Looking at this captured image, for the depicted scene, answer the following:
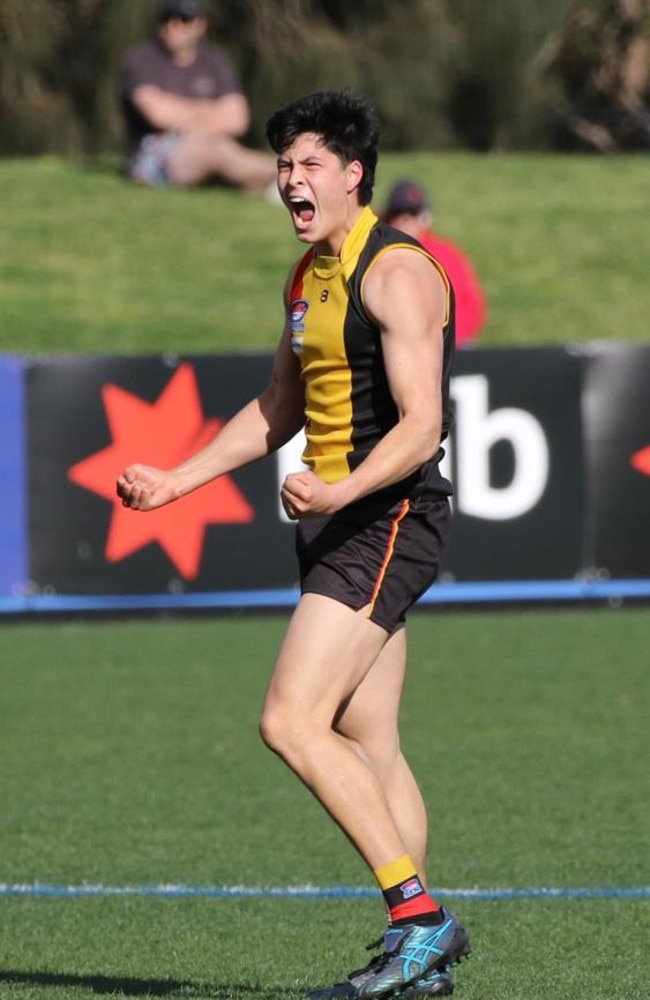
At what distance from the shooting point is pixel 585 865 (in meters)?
6.51

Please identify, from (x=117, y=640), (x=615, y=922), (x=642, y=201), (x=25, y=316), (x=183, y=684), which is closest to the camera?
(x=615, y=922)

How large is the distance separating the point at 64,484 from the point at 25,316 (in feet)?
14.9

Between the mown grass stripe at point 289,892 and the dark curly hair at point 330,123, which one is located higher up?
the dark curly hair at point 330,123

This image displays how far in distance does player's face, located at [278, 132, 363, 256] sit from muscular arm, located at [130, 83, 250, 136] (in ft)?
39.1

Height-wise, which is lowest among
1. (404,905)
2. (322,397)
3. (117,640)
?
(117,640)

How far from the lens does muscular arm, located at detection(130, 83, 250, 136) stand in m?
16.7

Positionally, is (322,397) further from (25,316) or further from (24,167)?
(24,167)

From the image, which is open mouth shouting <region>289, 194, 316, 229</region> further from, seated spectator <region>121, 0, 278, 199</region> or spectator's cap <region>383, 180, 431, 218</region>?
seated spectator <region>121, 0, 278, 199</region>

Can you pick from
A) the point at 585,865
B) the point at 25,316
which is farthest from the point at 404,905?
the point at 25,316

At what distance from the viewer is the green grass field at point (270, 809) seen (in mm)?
5453

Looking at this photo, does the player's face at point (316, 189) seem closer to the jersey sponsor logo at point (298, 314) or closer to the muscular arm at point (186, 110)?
the jersey sponsor logo at point (298, 314)

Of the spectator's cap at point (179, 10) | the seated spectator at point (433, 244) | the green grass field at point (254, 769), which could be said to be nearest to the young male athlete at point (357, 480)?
the green grass field at point (254, 769)

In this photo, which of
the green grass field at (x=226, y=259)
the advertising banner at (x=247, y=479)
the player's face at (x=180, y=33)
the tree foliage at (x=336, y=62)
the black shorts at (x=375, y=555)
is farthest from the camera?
the tree foliage at (x=336, y=62)

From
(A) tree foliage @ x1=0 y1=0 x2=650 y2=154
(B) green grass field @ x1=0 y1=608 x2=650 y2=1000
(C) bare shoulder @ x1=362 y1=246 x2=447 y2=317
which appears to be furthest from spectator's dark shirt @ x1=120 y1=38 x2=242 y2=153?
(C) bare shoulder @ x1=362 y1=246 x2=447 y2=317
